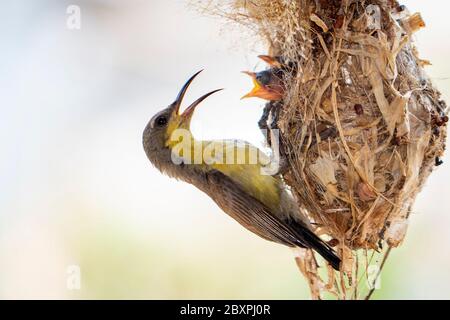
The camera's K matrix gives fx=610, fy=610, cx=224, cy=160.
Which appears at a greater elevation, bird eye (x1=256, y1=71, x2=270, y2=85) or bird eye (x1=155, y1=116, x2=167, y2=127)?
bird eye (x1=256, y1=71, x2=270, y2=85)

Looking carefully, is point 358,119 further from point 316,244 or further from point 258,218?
point 258,218

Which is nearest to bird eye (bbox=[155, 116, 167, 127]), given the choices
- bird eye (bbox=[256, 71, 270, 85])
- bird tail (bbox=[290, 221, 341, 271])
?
bird eye (bbox=[256, 71, 270, 85])

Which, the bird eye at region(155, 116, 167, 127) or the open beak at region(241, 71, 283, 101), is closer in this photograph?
the open beak at region(241, 71, 283, 101)

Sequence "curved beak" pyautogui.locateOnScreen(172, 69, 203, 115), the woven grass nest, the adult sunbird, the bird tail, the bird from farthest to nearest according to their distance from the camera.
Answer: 1. "curved beak" pyautogui.locateOnScreen(172, 69, 203, 115)
2. the bird
3. the adult sunbird
4. the bird tail
5. the woven grass nest

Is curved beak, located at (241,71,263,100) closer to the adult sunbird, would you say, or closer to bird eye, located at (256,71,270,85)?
bird eye, located at (256,71,270,85)

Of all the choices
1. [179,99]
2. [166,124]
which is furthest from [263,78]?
[166,124]

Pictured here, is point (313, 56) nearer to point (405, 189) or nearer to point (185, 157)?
point (405, 189)
